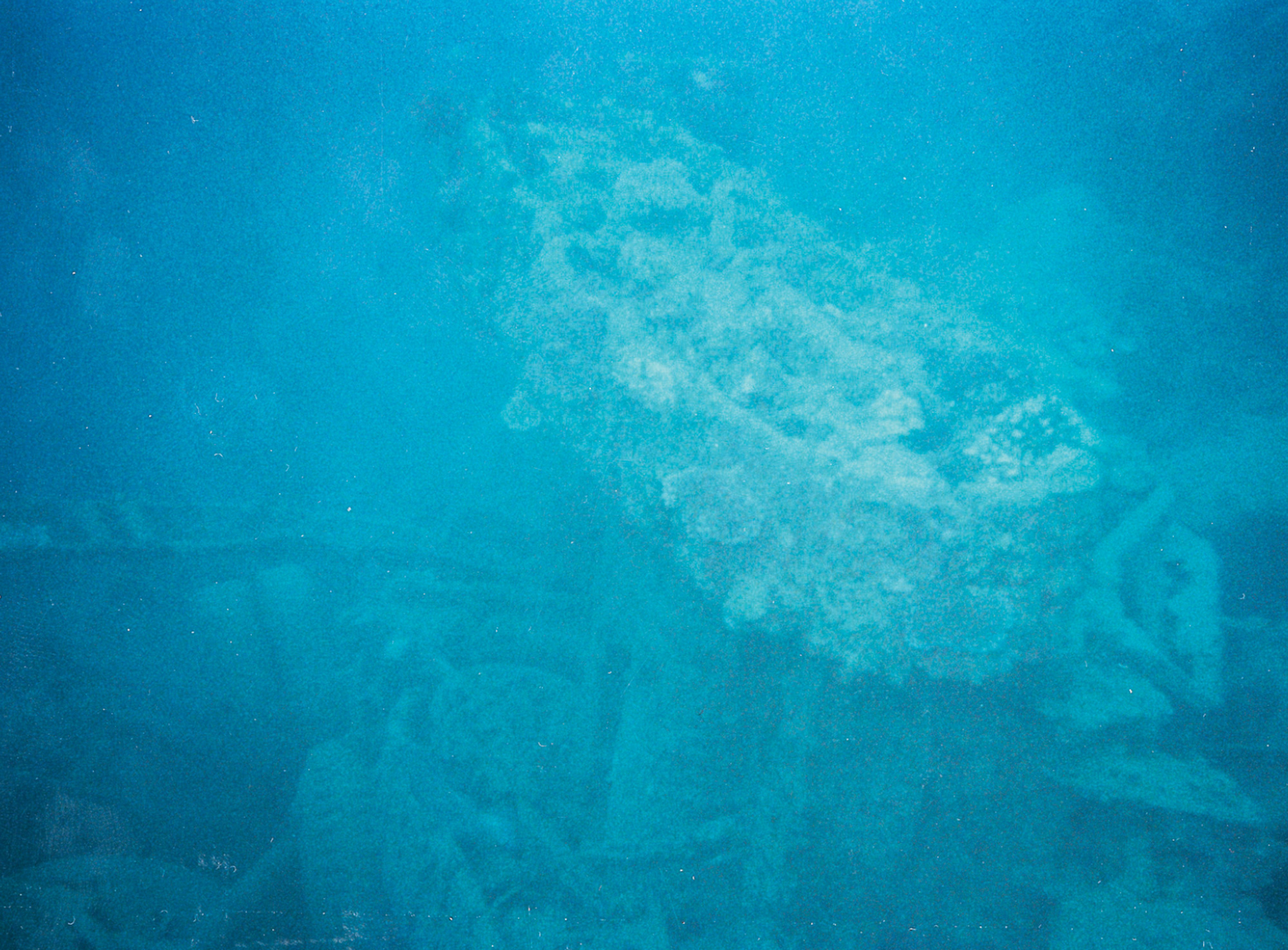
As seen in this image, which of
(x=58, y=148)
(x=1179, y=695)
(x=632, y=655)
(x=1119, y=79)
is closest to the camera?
(x=1179, y=695)

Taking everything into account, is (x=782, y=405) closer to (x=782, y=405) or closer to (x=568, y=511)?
(x=782, y=405)

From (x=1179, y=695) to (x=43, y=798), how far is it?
303 cm

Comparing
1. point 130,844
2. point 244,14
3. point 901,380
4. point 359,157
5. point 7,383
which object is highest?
point 244,14

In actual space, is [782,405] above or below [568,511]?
above

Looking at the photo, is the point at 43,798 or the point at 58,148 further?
the point at 58,148

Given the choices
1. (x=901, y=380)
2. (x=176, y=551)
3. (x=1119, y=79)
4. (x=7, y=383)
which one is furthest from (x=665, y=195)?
(x=7, y=383)

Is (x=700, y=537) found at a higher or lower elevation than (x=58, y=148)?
lower

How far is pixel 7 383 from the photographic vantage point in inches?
A: 75.1

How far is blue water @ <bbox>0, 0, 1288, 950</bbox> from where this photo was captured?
59.4 inches

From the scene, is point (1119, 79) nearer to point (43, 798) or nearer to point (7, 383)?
point (7, 383)

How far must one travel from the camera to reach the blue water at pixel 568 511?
1.51 meters

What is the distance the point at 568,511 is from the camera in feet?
5.84

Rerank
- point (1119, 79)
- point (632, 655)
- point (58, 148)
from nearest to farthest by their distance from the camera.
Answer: point (632, 655) → point (1119, 79) → point (58, 148)

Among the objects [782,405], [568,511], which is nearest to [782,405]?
[782,405]
